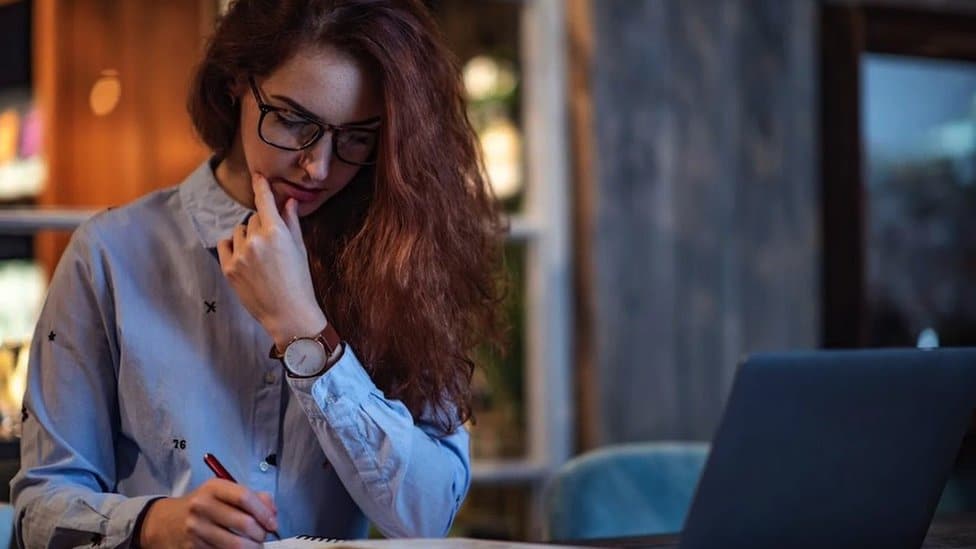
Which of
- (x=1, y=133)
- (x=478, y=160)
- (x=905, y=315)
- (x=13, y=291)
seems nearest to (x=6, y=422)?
(x=13, y=291)

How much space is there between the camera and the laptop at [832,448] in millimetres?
1147

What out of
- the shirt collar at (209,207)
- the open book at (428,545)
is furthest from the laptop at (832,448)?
the shirt collar at (209,207)

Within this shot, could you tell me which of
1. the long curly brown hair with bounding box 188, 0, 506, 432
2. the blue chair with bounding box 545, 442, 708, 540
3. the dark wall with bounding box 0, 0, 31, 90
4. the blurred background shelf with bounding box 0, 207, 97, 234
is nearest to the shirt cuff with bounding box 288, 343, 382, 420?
the long curly brown hair with bounding box 188, 0, 506, 432

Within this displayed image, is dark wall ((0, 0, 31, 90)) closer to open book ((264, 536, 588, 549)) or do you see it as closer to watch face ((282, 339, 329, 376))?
watch face ((282, 339, 329, 376))

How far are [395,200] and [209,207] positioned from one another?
0.23 metres

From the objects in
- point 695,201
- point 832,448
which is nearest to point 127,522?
point 832,448

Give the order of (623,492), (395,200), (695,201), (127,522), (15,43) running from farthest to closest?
(695,201) < (15,43) < (623,492) < (395,200) < (127,522)

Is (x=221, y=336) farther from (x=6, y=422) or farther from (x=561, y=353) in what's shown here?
(x=561, y=353)

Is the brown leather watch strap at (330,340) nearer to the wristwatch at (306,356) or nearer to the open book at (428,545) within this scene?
the wristwatch at (306,356)

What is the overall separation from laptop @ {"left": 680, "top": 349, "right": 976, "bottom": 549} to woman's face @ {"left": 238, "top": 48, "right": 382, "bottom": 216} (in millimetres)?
629

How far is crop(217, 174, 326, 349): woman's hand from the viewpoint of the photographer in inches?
58.7

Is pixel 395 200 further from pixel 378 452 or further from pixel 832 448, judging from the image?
pixel 832 448

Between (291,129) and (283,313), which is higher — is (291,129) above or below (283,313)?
above

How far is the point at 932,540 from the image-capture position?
1.62 metres
